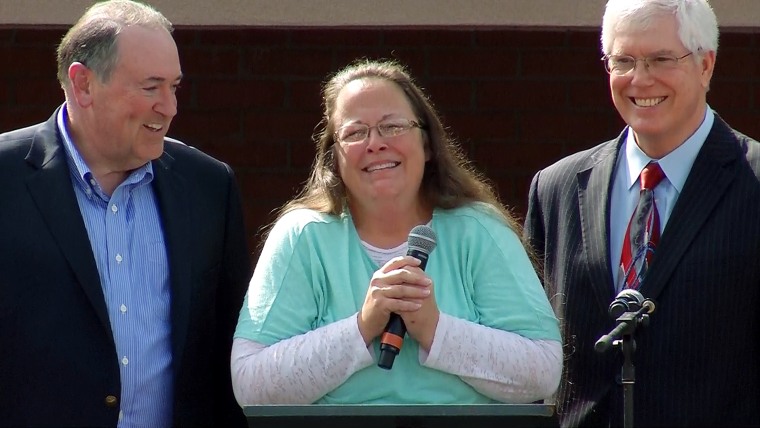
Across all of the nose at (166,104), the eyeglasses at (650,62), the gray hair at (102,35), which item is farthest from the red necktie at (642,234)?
the gray hair at (102,35)

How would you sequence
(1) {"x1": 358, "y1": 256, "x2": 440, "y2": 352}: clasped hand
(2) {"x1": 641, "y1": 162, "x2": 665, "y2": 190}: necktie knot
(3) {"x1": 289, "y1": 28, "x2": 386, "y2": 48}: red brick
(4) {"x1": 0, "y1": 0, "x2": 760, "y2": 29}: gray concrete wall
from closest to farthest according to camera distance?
(1) {"x1": 358, "y1": 256, "x2": 440, "y2": 352}: clasped hand < (2) {"x1": 641, "y1": 162, "x2": 665, "y2": 190}: necktie knot < (4) {"x1": 0, "y1": 0, "x2": 760, "y2": 29}: gray concrete wall < (3) {"x1": 289, "y1": 28, "x2": 386, "y2": 48}: red brick

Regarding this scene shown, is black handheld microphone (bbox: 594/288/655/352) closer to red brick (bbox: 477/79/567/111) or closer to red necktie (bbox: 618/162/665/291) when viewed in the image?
red necktie (bbox: 618/162/665/291)

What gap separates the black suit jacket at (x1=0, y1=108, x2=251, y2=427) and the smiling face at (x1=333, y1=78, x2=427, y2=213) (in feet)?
1.97

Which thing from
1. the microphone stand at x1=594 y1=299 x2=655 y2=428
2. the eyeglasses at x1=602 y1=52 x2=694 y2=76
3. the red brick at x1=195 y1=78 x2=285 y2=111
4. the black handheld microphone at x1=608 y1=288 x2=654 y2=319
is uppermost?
the red brick at x1=195 y1=78 x2=285 y2=111

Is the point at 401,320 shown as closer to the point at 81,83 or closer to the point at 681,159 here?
the point at 681,159

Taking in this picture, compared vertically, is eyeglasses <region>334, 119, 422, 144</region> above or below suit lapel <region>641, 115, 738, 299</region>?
above

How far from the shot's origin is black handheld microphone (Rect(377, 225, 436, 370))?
3596 millimetres

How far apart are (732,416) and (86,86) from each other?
2.22 metres

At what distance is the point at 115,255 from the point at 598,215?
152cm

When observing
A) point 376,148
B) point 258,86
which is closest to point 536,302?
point 376,148

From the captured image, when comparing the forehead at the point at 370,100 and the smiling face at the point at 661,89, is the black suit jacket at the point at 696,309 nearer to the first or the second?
the smiling face at the point at 661,89

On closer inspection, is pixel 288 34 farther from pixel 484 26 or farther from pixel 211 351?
pixel 211 351

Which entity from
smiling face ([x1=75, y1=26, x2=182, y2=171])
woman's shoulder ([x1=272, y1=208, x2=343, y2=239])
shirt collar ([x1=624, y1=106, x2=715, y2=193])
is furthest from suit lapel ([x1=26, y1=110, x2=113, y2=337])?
shirt collar ([x1=624, y1=106, x2=715, y2=193])

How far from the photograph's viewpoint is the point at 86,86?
4.36m
